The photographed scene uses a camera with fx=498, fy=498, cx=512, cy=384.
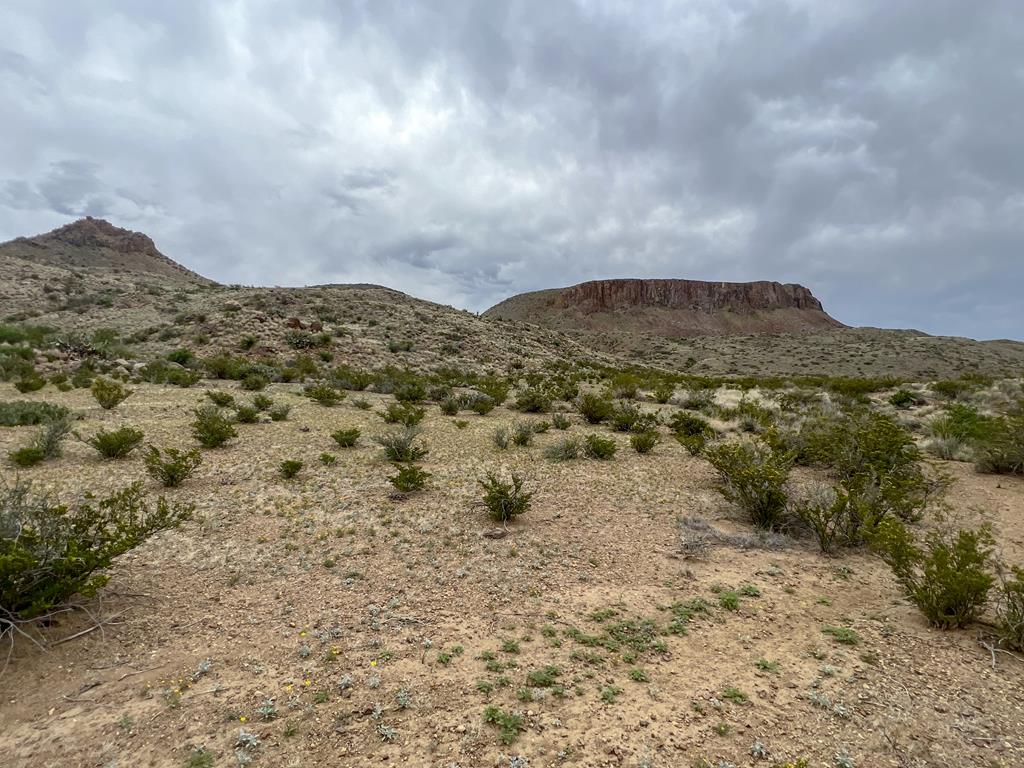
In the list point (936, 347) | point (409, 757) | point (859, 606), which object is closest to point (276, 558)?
point (409, 757)

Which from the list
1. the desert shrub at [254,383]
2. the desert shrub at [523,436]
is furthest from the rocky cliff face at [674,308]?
the desert shrub at [523,436]

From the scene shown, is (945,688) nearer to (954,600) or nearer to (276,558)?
(954,600)

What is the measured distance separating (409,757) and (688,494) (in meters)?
6.78

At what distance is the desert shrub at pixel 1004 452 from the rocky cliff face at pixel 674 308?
282 feet

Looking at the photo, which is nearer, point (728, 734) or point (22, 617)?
point (728, 734)

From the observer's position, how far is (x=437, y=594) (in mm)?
5250

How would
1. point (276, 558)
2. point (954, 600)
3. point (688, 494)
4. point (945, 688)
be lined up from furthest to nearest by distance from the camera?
1. point (688, 494)
2. point (276, 558)
3. point (954, 600)
4. point (945, 688)

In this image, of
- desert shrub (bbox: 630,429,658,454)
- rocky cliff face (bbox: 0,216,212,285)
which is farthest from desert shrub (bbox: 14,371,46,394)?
rocky cliff face (bbox: 0,216,212,285)

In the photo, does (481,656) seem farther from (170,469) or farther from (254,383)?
(254,383)

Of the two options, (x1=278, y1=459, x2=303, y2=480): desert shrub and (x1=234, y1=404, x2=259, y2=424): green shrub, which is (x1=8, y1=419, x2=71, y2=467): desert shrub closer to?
(x1=234, y1=404, x2=259, y2=424): green shrub

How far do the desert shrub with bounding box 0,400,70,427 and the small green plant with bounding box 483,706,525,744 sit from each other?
11.6 meters

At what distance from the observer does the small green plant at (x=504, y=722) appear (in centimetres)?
Result: 327

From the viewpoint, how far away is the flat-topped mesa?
104 m

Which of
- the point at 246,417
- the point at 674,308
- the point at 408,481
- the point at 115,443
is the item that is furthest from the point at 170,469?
the point at 674,308
